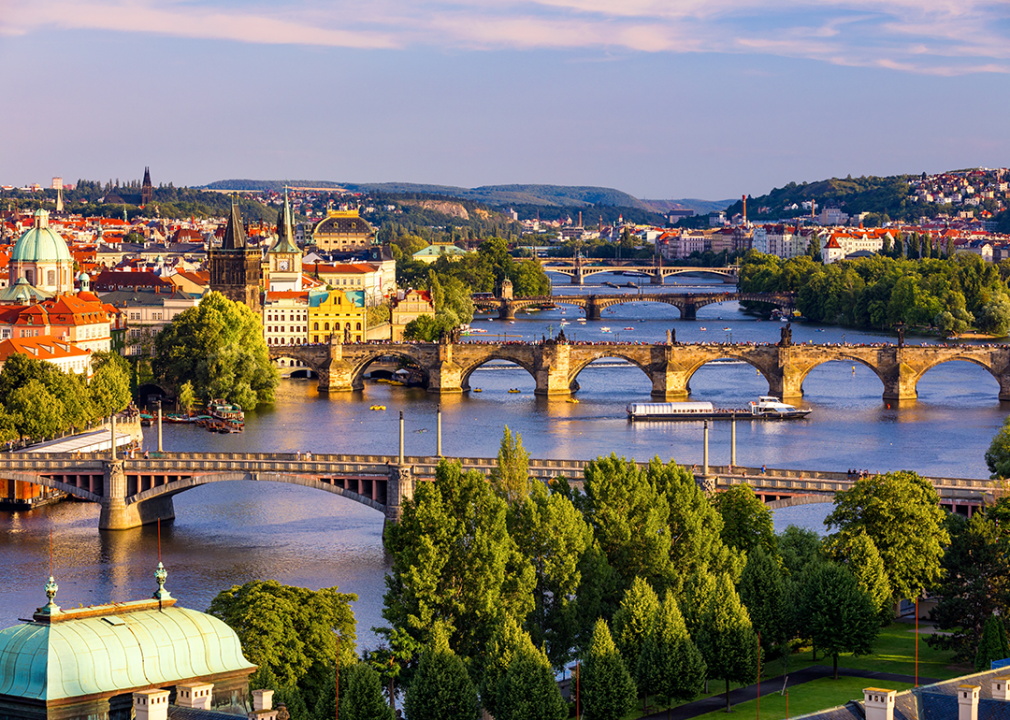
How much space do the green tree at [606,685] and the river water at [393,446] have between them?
6.86 m

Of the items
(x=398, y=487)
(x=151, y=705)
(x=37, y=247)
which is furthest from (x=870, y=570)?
(x=37, y=247)

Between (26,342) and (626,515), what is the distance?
38.1m

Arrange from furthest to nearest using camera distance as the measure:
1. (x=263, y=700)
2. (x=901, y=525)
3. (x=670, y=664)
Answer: (x=901, y=525) → (x=670, y=664) → (x=263, y=700)

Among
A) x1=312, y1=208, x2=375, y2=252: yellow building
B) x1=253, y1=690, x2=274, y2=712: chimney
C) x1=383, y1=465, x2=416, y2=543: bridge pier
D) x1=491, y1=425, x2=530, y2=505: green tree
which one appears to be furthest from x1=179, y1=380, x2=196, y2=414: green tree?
x1=312, y1=208, x2=375, y2=252: yellow building

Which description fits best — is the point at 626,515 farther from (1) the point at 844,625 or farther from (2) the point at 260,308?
(2) the point at 260,308

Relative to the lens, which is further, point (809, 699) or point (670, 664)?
point (809, 699)

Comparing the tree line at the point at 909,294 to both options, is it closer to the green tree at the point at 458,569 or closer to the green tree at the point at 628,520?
the green tree at the point at 628,520

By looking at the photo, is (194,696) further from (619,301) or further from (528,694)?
(619,301)

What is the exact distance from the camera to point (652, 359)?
2820 inches

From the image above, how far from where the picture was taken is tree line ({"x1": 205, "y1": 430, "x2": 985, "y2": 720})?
83.0 ft

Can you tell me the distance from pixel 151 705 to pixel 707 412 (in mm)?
48688

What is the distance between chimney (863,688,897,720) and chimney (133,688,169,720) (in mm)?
7142

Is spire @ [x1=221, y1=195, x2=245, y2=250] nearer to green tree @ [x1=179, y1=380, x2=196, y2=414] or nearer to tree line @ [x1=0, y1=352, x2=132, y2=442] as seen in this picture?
green tree @ [x1=179, y1=380, x2=196, y2=414]

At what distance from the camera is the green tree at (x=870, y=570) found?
2959cm
